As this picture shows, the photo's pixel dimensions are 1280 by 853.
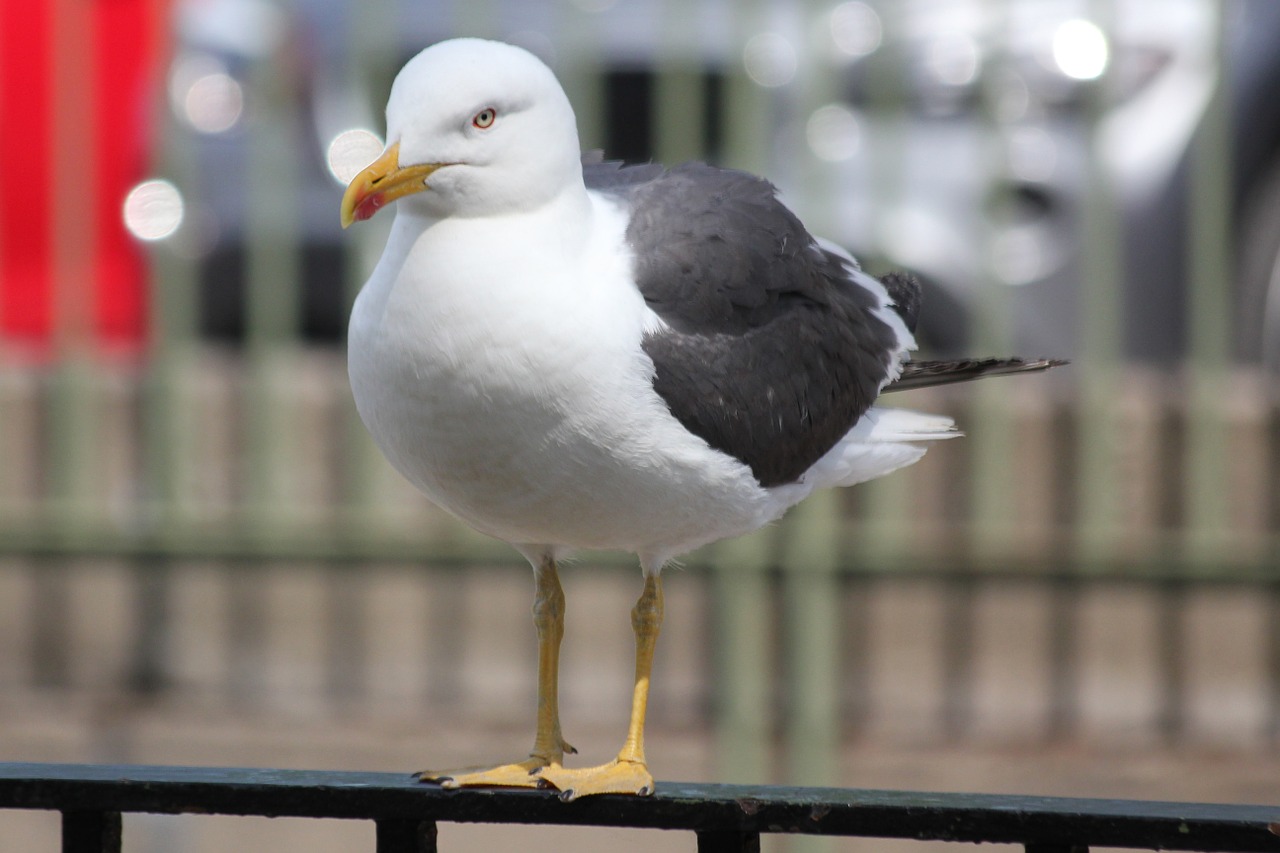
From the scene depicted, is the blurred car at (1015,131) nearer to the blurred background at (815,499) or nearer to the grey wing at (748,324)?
the blurred background at (815,499)

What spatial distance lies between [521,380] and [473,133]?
9.9 inches

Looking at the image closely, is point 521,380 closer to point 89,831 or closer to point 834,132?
point 89,831

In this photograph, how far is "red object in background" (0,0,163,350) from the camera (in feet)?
14.6

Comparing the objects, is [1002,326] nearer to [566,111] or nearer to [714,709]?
[714,709]

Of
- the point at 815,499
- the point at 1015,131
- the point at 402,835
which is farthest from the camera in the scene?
the point at 1015,131

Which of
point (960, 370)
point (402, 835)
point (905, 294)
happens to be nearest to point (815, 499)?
point (905, 294)

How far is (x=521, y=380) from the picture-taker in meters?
1.69

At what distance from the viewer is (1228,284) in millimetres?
3848

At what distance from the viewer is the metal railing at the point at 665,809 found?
4.82ft

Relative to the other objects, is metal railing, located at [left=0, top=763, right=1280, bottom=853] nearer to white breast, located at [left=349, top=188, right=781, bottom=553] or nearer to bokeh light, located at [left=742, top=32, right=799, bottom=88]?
white breast, located at [left=349, top=188, right=781, bottom=553]

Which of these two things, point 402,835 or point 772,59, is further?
point 772,59

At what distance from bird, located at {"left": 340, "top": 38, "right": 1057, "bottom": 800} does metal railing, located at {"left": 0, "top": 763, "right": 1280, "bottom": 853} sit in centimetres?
9

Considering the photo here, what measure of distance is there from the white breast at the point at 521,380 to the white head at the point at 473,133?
27 millimetres

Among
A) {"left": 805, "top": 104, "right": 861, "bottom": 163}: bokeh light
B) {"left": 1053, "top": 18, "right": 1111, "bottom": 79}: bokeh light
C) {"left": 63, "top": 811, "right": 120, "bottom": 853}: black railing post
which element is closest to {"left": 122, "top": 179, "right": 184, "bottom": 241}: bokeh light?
{"left": 805, "top": 104, "right": 861, "bottom": 163}: bokeh light
